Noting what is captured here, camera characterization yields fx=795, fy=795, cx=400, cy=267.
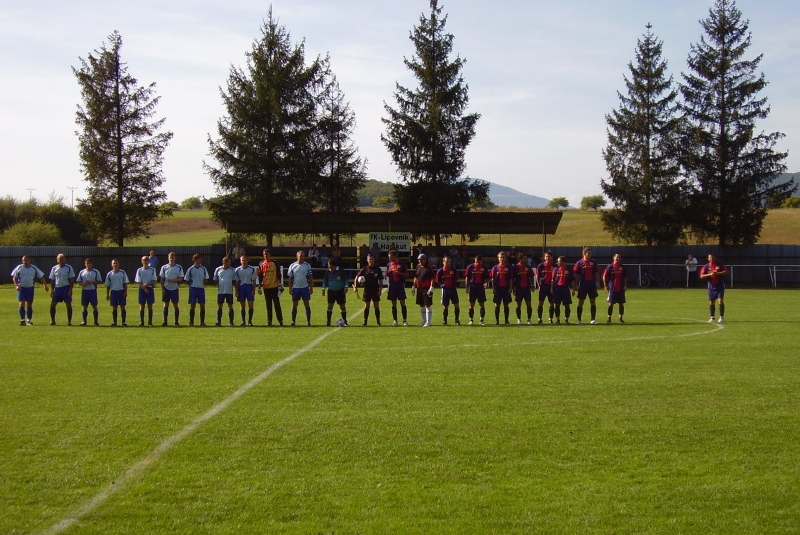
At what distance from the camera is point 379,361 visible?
12.9 meters

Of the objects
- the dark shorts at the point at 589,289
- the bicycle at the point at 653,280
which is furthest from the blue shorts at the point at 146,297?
the bicycle at the point at 653,280

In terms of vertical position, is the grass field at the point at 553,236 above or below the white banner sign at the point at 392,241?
above

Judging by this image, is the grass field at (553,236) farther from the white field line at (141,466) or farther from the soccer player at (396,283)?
the white field line at (141,466)

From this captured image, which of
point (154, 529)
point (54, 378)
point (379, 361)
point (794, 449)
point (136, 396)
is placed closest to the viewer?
point (154, 529)

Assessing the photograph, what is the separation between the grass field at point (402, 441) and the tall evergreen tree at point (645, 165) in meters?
38.4

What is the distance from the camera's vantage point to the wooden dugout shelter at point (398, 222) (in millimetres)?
42438

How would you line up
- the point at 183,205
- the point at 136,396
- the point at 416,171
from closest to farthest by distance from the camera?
the point at 136,396, the point at 416,171, the point at 183,205

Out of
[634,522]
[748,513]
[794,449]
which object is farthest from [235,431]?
[794,449]

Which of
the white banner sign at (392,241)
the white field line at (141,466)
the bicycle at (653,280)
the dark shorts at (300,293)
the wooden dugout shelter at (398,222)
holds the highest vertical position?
the wooden dugout shelter at (398,222)

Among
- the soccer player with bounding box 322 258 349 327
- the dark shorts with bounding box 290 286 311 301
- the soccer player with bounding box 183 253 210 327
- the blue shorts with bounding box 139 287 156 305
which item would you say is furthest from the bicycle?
the blue shorts with bounding box 139 287 156 305

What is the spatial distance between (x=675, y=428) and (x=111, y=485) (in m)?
5.35

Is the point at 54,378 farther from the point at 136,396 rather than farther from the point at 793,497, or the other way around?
the point at 793,497

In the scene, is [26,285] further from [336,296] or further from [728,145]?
[728,145]

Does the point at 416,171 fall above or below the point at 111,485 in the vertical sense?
above
